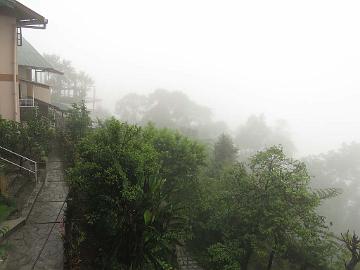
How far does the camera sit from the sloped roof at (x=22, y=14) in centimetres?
1508

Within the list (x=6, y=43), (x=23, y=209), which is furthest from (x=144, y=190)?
(x=6, y=43)

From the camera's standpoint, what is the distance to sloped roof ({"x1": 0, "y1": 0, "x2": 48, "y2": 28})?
1508cm

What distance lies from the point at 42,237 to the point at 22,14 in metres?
12.2

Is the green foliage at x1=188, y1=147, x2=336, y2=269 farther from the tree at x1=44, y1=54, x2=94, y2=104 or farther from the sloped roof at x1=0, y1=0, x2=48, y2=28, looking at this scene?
the tree at x1=44, y1=54, x2=94, y2=104

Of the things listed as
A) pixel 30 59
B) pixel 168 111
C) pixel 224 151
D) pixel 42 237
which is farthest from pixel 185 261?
pixel 168 111

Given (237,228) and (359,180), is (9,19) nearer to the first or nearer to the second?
(237,228)

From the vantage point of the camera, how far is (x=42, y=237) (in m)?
9.81

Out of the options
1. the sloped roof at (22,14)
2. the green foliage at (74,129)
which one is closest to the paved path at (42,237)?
the green foliage at (74,129)

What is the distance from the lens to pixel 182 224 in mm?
9586

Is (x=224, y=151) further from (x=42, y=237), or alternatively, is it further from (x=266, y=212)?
(x=42, y=237)

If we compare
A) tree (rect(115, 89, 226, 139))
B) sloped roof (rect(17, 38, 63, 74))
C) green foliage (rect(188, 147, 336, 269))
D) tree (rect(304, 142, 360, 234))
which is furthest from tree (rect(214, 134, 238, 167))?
tree (rect(115, 89, 226, 139))

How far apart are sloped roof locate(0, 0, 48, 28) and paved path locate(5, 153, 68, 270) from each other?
29.0ft

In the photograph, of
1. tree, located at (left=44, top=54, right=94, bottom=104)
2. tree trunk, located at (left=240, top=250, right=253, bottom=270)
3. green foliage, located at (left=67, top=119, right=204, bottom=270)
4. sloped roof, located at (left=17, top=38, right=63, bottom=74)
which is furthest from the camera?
tree, located at (left=44, top=54, right=94, bottom=104)

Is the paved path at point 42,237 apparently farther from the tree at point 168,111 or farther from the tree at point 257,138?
the tree at point 168,111
